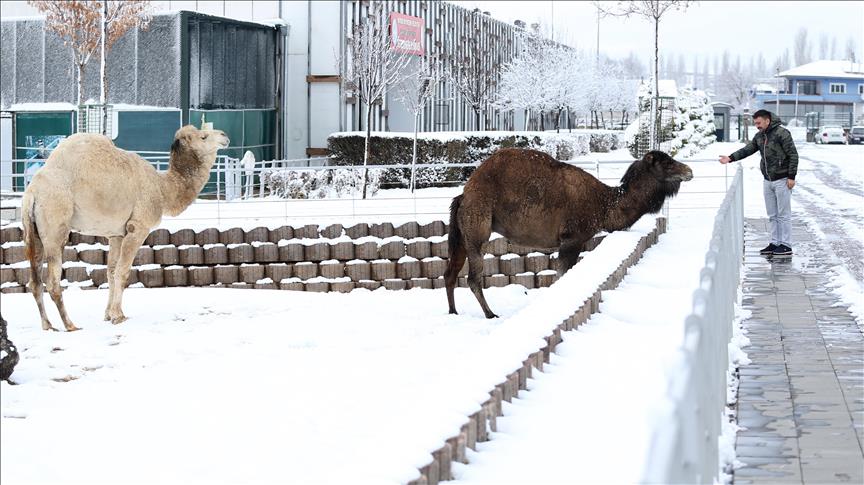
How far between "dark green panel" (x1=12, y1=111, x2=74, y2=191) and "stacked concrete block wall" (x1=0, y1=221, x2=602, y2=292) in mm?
18261

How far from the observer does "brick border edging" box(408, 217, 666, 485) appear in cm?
495

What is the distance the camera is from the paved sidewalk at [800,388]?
579 centimetres

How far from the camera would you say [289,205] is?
2525cm

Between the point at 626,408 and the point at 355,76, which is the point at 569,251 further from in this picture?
the point at 355,76

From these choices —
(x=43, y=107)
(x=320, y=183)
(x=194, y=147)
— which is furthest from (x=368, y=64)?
(x=194, y=147)

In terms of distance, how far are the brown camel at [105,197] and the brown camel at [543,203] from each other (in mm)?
3533

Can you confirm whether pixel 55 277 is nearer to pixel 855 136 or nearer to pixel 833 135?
pixel 833 135

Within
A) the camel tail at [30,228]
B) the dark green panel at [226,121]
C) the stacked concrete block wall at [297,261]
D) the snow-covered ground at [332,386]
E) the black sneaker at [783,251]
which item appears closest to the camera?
the snow-covered ground at [332,386]

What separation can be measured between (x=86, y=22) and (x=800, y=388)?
3159cm

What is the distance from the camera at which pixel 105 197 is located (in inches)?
528

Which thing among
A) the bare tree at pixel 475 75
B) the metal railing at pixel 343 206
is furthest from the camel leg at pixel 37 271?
the bare tree at pixel 475 75

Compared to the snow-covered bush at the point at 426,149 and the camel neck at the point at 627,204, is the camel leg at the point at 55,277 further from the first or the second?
the snow-covered bush at the point at 426,149

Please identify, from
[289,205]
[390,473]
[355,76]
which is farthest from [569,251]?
[355,76]

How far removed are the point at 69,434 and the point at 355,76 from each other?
31.0 m
